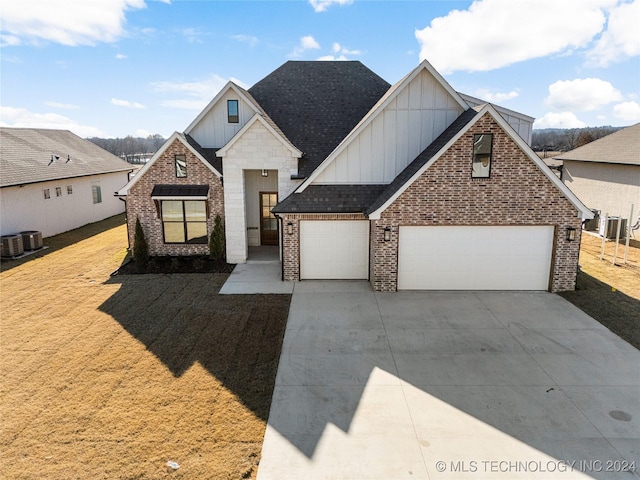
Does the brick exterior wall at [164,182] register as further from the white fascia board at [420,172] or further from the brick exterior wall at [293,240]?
the white fascia board at [420,172]

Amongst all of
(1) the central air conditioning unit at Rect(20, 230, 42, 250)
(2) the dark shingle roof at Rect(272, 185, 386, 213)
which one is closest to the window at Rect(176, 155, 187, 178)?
(2) the dark shingle roof at Rect(272, 185, 386, 213)

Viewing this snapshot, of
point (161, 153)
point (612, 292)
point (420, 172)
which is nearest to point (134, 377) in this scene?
point (420, 172)

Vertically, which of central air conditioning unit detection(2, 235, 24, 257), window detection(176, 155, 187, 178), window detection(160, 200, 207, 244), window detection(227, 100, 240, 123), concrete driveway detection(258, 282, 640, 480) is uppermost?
window detection(227, 100, 240, 123)

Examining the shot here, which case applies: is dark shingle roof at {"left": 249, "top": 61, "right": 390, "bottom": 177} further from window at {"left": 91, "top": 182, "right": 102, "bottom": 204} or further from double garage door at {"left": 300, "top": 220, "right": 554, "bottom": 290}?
window at {"left": 91, "top": 182, "right": 102, "bottom": 204}

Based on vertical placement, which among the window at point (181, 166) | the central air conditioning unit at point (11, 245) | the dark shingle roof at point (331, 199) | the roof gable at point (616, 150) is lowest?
the central air conditioning unit at point (11, 245)

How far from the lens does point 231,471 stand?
5824mm

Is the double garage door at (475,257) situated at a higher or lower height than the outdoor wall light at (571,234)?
lower

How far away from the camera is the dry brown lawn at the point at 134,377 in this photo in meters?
6.12

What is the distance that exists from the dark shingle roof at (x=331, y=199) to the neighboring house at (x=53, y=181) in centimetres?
1350

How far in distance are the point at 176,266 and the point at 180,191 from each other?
2.86 meters

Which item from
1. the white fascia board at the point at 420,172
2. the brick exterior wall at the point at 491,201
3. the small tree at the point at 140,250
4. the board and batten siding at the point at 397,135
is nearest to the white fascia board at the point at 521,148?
the white fascia board at the point at 420,172

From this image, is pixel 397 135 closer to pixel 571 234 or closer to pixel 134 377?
pixel 571 234

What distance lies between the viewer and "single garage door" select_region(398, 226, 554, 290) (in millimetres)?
12773

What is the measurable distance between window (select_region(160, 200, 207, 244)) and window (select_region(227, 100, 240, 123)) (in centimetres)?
370
